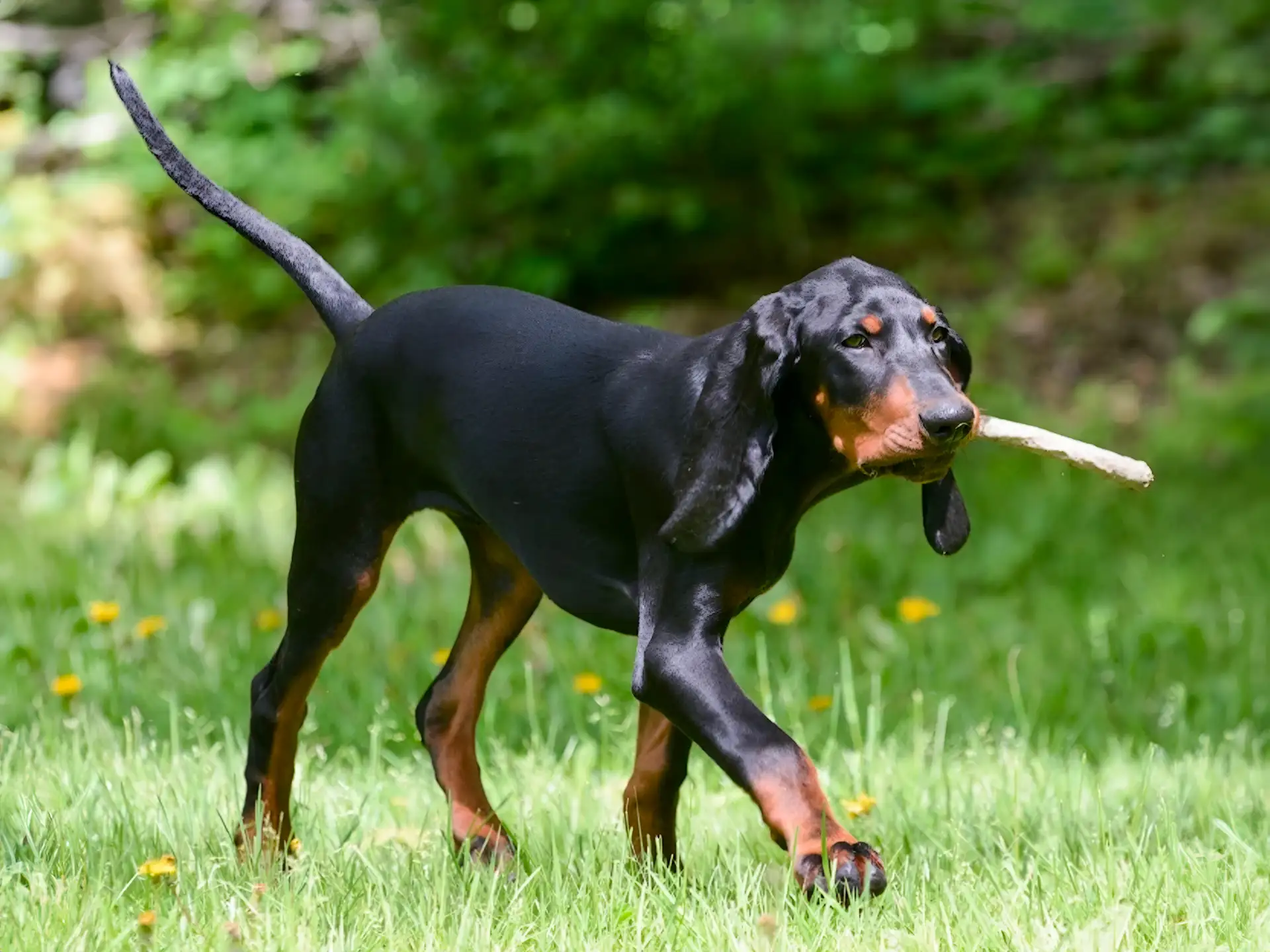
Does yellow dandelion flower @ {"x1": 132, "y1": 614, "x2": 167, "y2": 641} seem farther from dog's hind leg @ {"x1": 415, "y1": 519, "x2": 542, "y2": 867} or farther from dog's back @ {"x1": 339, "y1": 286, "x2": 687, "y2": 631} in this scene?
dog's back @ {"x1": 339, "y1": 286, "x2": 687, "y2": 631}

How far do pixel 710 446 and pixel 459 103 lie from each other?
5.90 m

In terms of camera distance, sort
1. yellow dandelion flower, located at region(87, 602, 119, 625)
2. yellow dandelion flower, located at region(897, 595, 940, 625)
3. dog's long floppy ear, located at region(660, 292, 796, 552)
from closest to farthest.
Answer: dog's long floppy ear, located at region(660, 292, 796, 552) < yellow dandelion flower, located at region(87, 602, 119, 625) < yellow dandelion flower, located at region(897, 595, 940, 625)

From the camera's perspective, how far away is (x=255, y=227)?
379cm

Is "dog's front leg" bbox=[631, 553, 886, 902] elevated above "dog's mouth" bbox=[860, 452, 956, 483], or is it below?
below

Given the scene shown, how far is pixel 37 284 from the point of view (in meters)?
9.46

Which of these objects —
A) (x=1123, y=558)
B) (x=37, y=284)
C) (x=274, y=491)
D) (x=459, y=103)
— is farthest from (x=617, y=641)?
(x=37, y=284)

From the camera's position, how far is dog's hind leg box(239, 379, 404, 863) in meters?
3.54

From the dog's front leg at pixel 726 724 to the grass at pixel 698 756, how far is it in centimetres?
10

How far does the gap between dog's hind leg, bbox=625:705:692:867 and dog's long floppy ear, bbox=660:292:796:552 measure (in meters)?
0.61

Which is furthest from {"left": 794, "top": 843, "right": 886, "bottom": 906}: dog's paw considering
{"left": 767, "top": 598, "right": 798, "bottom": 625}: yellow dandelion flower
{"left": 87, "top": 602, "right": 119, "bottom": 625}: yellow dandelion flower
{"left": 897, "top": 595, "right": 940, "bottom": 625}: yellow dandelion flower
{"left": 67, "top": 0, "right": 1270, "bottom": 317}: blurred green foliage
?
{"left": 67, "top": 0, "right": 1270, "bottom": 317}: blurred green foliage

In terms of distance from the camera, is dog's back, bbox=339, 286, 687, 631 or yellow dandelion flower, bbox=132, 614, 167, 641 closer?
dog's back, bbox=339, 286, 687, 631

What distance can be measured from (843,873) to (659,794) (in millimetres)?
781

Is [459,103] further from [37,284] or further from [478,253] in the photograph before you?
[37,284]

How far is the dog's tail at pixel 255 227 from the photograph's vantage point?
3752 mm
